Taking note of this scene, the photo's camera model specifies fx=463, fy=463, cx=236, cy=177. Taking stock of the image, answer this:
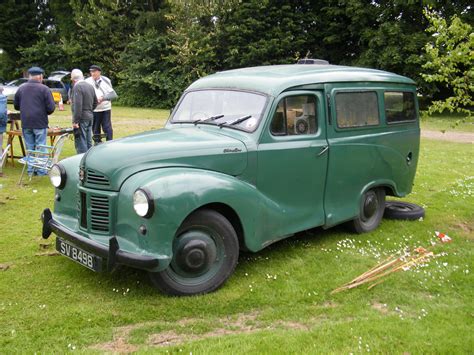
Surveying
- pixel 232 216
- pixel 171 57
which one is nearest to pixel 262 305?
pixel 232 216

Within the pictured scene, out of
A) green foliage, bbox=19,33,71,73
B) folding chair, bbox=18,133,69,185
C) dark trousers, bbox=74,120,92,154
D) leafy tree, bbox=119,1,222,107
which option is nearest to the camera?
folding chair, bbox=18,133,69,185

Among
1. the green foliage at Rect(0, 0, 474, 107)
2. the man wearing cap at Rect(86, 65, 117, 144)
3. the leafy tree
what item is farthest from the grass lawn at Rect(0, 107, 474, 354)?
the leafy tree

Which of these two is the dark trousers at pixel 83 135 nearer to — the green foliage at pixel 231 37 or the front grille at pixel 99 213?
the front grille at pixel 99 213

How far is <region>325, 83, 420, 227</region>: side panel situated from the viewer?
5629 millimetres

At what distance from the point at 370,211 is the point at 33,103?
640 centimetres

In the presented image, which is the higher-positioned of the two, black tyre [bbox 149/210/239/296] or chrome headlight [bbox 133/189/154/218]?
chrome headlight [bbox 133/189/154/218]

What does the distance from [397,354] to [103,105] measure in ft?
27.8

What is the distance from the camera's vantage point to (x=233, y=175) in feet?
15.4

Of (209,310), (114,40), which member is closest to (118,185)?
(209,310)

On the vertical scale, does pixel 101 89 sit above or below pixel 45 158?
above

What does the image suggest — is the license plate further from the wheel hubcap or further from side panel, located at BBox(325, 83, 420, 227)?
side panel, located at BBox(325, 83, 420, 227)

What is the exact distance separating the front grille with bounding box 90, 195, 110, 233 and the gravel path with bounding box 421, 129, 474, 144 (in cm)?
1491

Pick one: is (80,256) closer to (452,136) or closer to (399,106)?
(399,106)

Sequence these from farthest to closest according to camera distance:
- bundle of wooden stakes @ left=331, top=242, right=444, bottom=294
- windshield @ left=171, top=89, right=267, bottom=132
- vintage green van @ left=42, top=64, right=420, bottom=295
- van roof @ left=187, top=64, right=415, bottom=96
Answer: van roof @ left=187, top=64, right=415, bottom=96
windshield @ left=171, top=89, right=267, bottom=132
bundle of wooden stakes @ left=331, top=242, right=444, bottom=294
vintage green van @ left=42, top=64, right=420, bottom=295
